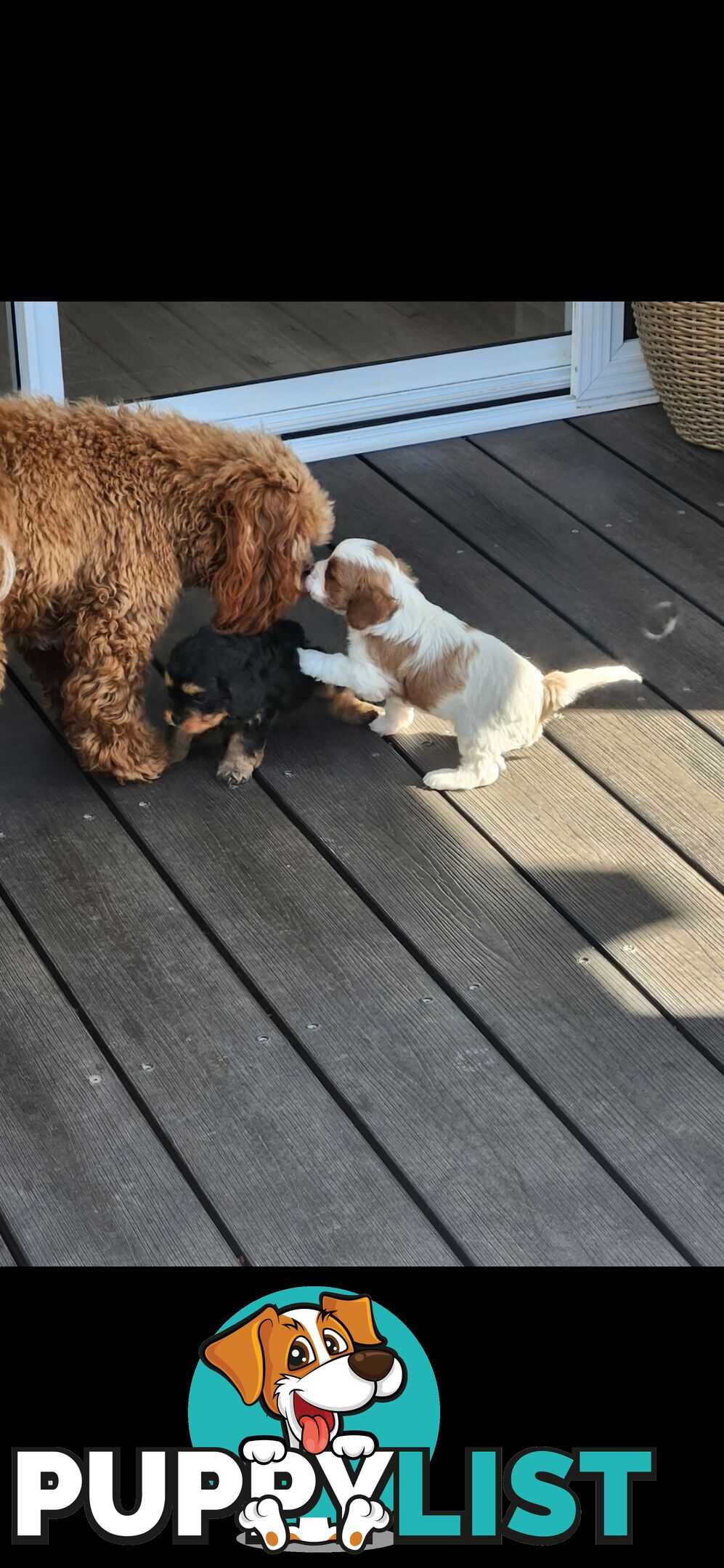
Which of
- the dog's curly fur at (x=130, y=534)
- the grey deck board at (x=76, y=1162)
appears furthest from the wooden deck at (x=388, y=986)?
the dog's curly fur at (x=130, y=534)

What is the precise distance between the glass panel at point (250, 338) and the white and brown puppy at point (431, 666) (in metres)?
1.02

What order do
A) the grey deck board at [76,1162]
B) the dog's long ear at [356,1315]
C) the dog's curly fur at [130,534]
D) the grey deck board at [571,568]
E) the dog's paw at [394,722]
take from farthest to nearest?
the grey deck board at [571,568] → the dog's paw at [394,722] → the dog's curly fur at [130,534] → the grey deck board at [76,1162] → the dog's long ear at [356,1315]

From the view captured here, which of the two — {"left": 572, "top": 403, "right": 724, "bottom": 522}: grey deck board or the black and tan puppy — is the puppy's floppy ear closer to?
the black and tan puppy

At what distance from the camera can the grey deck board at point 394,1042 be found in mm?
1811

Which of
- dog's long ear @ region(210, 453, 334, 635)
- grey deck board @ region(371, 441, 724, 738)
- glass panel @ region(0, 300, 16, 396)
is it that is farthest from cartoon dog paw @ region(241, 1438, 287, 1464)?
glass panel @ region(0, 300, 16, 396)

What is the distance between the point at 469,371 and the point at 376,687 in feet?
4.79

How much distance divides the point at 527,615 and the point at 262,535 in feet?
2.58

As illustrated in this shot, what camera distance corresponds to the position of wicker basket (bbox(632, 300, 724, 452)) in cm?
338

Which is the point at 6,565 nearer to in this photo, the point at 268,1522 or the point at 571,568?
the point at 571,568

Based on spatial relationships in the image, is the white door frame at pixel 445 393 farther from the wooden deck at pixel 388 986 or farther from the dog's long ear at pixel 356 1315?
the dog's long ear at pixel 356 1315
